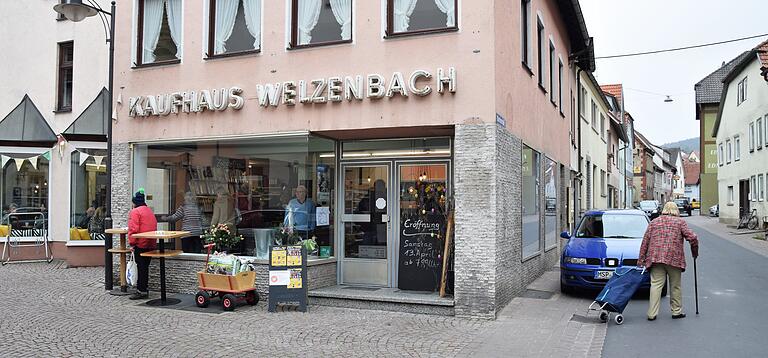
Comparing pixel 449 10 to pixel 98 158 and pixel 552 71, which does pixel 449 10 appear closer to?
pixel 552 71

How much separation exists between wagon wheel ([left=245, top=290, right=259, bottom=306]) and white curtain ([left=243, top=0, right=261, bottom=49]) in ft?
13.9

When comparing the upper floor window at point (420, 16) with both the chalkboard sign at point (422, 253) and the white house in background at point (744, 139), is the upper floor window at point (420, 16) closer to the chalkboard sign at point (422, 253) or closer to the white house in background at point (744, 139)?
the chalkboard sign at point (422, 253)

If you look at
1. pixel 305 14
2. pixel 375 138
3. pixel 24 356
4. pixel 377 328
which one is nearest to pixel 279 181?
pixel 375 138

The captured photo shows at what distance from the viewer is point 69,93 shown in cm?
1758

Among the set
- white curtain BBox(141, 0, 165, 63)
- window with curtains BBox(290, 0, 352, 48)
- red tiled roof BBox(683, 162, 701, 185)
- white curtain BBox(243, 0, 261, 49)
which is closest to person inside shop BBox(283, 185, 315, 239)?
window with curtains BBox(290, 0, 352, 48)

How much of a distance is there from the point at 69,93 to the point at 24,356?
482 inches

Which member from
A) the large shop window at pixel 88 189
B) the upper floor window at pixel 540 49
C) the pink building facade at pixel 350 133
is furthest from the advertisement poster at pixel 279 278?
the large shop window at pixel 88 189

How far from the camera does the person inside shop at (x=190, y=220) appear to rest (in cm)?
1185

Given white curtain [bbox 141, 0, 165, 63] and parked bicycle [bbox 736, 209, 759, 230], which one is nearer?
white curtain [bbox 141, 0, 165, 63]

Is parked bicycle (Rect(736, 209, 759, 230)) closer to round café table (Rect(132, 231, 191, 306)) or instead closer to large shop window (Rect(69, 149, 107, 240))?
large shop window (Rect(69, 149, 107, 240))

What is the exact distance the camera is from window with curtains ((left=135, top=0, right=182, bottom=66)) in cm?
1198

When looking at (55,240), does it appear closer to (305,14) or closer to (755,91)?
(305,14)

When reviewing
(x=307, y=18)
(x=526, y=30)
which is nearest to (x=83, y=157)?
(x=307, y=18)

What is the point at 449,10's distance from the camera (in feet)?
32.0
